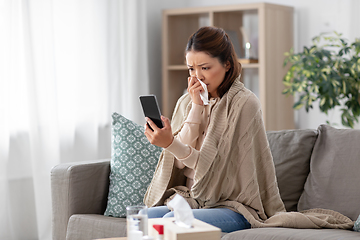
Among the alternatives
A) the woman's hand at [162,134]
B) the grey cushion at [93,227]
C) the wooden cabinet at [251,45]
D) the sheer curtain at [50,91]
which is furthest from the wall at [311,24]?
the woman's hand at [162,134]

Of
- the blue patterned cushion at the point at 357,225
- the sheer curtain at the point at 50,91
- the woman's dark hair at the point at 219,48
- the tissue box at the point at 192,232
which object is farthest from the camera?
the sheer curtain at the point at 50,91

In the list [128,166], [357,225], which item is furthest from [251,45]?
[357,225]

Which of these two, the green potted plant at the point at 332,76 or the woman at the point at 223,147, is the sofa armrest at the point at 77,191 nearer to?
the woman at the point at 223,147

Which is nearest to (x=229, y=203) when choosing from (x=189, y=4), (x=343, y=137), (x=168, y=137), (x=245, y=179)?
(x=245, y=179)

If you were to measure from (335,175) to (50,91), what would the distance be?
1.78 m

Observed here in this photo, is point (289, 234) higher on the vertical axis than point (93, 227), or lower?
higher

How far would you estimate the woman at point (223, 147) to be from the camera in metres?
1.94

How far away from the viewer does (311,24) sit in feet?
12.1

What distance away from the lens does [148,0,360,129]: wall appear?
3.51 metres

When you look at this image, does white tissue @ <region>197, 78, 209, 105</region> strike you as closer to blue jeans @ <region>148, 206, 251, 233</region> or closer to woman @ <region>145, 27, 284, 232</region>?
woman @ <region>145, 27, 284, 232</region>

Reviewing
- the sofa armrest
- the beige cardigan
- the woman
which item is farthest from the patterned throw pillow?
the beige cardigan

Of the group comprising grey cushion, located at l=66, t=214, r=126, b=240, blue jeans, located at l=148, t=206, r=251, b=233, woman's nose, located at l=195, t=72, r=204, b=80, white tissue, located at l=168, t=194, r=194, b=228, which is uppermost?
woman's nose, located at l=195, t=72, r=204, b=80

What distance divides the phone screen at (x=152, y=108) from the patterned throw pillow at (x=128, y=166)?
57cm

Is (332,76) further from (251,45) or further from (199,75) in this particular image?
(199,75)
